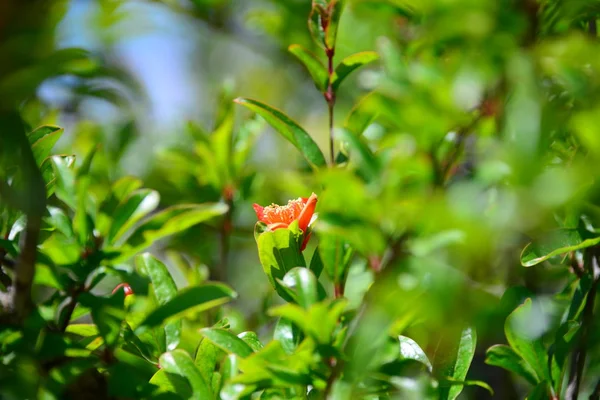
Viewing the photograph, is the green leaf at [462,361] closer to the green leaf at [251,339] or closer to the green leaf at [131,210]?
the green leaf at [251,339]

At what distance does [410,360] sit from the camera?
1.81 feet

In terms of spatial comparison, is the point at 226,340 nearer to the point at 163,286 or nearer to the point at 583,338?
the point at 163,286

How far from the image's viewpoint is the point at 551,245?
63 cm

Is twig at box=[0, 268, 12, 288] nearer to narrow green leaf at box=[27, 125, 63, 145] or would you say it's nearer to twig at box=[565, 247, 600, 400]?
narrow green leaf at box=[27, 125, 63, 145]

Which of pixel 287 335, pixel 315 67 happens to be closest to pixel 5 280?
pixel 287 335

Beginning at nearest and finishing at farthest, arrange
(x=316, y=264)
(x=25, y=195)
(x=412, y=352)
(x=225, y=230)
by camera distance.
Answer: (x=25, y=195) → (x=412, y=352) → (x=316, y=264) → (x=225, y=230)

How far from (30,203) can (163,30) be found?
1.02m

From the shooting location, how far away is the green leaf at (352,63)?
691 millimetres

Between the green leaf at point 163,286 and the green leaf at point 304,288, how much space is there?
7.3 inches

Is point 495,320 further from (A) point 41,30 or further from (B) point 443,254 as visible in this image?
(A) point 41,30

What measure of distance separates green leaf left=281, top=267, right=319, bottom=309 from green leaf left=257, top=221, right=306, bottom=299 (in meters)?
0.07

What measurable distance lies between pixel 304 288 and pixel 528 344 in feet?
0.88

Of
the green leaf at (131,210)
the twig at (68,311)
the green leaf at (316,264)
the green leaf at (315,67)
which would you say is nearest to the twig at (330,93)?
the green leaf at (315,67)

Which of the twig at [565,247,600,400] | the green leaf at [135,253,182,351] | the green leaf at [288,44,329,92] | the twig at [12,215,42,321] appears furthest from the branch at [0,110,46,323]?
the twig at [565,247,600,400]
